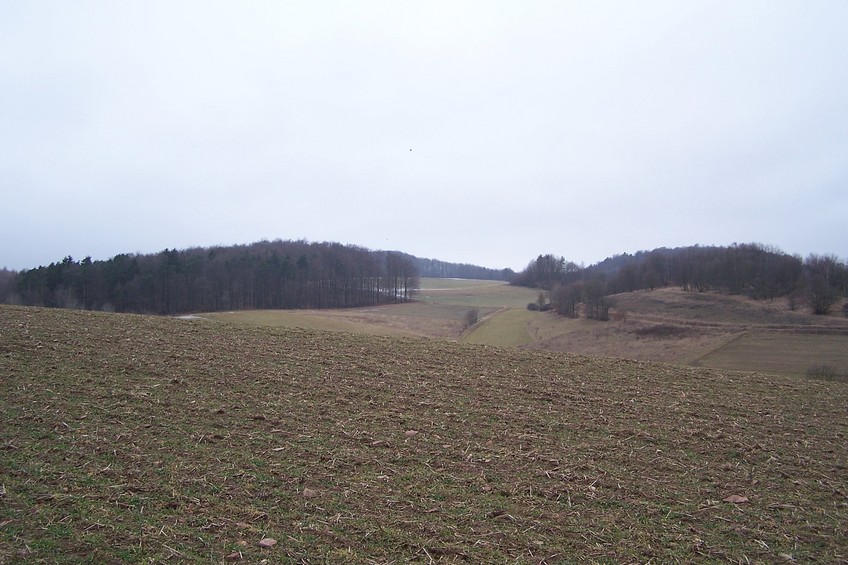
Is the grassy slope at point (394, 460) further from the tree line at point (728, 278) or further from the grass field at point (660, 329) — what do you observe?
the tree line at point (728, 278)

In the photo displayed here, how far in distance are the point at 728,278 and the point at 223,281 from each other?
52.5m

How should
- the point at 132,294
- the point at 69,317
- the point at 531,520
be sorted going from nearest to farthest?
1. the point at 531,520
2. the point at 69,317
3. the point at 132,294

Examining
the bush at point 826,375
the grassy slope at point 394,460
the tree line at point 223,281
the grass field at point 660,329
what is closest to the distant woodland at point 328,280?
the tree line at point 223,281

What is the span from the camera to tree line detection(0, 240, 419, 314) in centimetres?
3803

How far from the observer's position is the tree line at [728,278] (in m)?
35.3

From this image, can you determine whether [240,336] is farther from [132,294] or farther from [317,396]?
[132,294]

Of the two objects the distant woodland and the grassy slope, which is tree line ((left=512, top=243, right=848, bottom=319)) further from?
the grassy slope

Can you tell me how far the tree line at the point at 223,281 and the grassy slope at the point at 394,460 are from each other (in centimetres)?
3434

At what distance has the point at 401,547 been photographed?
13.4 feet

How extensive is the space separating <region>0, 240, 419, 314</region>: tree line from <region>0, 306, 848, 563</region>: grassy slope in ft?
113

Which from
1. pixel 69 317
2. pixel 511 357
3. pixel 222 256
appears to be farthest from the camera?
pixel 222 256

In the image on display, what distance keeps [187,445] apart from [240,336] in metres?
5.75

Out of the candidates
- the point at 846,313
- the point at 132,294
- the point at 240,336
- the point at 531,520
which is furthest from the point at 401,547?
the point at 132,294

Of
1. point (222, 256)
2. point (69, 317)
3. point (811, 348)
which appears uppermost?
point (222, 256)
